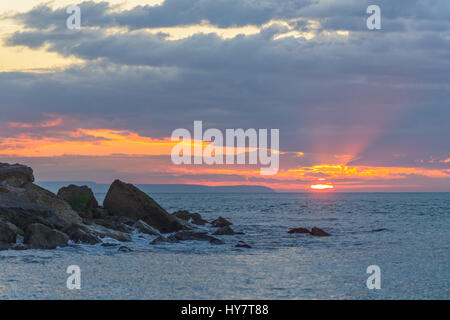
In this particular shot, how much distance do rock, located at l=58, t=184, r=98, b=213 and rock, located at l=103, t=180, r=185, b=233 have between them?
5.91 ft

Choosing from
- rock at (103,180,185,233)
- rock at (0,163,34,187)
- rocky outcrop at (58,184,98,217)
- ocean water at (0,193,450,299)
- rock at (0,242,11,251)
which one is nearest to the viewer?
ocean water at (0,193,450,299)

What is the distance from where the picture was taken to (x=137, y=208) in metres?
40.9

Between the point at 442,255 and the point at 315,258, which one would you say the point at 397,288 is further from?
the point at 442,255

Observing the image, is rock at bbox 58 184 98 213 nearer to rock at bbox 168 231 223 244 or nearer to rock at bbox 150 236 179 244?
rock at bbox 168 231 223 244

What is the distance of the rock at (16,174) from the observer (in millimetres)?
40031

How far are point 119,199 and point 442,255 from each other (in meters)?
24.5

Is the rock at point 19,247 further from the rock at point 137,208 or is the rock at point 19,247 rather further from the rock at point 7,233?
the rock at point 137,208

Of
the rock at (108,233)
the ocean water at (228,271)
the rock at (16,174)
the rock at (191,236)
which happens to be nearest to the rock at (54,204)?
the rock at (108,233)

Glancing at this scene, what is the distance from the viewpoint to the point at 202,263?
24828 millimetres

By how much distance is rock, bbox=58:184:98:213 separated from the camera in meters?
42.4

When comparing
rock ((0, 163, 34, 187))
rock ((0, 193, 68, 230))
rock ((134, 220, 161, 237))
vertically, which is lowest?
rock ((134, 220, 161, 237))

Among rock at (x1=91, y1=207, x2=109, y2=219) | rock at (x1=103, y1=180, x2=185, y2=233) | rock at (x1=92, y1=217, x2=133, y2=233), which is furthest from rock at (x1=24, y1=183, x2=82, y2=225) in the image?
rock at (x1=103, y1=180, x2=185, y2=233)
